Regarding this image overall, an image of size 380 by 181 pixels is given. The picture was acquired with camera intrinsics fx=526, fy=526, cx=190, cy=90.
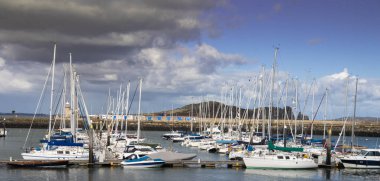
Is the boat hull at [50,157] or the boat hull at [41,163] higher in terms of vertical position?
the boat hull at [50,157]

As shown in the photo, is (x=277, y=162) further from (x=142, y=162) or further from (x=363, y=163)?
(x=142, y=162)

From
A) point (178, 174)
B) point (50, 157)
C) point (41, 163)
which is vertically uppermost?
point (50, 157)

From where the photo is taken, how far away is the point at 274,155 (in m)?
54.1

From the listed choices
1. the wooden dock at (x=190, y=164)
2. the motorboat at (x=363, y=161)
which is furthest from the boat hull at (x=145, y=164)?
the motorboat at (x=363, y=161)

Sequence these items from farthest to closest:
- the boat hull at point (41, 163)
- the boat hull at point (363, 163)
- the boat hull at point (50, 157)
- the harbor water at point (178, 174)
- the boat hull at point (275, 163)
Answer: the boat hull at point (363, 163) < the boat hull at point (50, 157) < the boat hull at point (275, 163) < the boat hull at point (41, 163) < the harbor water at point (178, 174)

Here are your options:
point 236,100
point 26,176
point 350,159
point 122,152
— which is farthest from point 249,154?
point 236,100

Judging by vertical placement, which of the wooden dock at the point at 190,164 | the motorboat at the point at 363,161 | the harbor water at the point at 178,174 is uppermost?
the motorboat at the point at 363,161

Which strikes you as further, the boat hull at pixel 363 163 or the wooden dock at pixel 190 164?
the boat hull at pixel 363 163

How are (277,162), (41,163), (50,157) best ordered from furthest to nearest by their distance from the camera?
(50,157), (277,162), (41,163)

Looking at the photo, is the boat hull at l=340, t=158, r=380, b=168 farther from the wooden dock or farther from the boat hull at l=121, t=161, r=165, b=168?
the boat hull at l=121, t=161, r=165, b=168

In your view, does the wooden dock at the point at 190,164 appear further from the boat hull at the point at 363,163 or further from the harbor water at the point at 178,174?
the boat hull at the point at 363,163

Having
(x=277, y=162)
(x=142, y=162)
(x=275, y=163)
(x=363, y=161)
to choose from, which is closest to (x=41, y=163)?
(x=142, y=162)

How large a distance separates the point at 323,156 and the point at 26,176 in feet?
104

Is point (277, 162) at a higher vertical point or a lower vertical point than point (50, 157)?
lower
